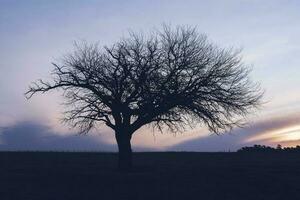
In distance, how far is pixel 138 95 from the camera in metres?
38.3

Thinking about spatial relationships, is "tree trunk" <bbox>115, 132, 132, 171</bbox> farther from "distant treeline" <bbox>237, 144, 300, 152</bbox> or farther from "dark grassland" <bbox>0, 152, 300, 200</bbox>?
"distant treeline" <bbox>237, 144, 300, 152</bbox>

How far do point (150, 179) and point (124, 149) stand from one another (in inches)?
245

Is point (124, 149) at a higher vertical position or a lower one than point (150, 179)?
higher

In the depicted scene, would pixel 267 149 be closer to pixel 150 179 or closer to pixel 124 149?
pixel 124 149

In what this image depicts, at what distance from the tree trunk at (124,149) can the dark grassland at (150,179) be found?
75 cm

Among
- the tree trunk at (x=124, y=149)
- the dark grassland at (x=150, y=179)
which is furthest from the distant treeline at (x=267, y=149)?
the tree trunk at (x=124, y=149)

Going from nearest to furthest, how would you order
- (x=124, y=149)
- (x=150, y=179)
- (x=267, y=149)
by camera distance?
(x=150, y=179)
(x=124, y=149)
(x=267, y=149)

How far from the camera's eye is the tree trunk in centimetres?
3903

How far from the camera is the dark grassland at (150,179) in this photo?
29875 mm

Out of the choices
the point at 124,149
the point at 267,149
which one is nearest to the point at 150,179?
the point at 124,149

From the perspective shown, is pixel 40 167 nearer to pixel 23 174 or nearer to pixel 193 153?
pixel 23 174

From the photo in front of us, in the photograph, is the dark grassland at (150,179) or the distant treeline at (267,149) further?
the distant treeline at (267,149)

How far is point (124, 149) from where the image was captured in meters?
39.4

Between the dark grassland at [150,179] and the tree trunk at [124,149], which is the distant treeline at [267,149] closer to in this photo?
the dark grassland at [150,179]
